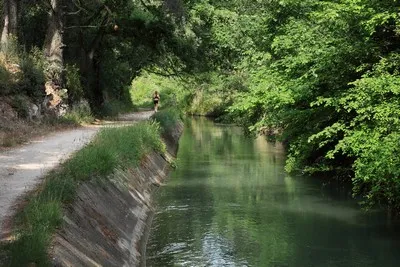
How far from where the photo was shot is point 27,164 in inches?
541

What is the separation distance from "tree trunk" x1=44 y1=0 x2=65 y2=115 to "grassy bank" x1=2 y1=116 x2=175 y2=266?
25.0ft

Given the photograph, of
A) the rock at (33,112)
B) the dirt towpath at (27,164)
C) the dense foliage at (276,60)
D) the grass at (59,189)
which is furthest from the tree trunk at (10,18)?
the grass at (59,189)

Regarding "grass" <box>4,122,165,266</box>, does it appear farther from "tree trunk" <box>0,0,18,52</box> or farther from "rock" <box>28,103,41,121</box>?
"tree trunk" <box>0,0,18,52</box>

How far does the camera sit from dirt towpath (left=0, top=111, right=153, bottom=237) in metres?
9.87

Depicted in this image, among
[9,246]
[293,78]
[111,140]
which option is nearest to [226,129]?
[293,78]

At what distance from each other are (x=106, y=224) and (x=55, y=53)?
1735 cm

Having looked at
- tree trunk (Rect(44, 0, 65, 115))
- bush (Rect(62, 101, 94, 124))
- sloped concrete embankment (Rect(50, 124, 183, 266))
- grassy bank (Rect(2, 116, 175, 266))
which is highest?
tree trunk (Rect(44, 0, 65, 115))

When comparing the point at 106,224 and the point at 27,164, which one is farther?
the point at 27,164

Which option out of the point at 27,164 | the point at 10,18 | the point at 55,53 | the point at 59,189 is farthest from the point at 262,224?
the point at 10,18

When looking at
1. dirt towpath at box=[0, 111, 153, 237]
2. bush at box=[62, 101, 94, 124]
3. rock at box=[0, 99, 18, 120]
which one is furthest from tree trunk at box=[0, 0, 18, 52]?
dirt towpath at box=[0, 111, 153, 237]

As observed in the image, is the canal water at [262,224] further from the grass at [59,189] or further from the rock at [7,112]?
the rock at [7,112]

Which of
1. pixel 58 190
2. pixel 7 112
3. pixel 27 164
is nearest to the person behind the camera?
pixel 58 190

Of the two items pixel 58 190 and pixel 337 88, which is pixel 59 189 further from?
pixel 337 88

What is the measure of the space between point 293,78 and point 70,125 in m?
10.7
